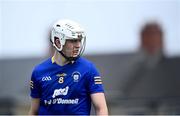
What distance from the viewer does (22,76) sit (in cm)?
1727

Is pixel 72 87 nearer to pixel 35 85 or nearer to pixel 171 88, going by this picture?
pixel 35 85

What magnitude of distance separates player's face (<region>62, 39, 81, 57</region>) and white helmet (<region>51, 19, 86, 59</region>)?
33 millimetres

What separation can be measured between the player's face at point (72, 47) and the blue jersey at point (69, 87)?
4.7 inches

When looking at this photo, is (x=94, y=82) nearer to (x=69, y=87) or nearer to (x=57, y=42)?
(x=69, y=87)

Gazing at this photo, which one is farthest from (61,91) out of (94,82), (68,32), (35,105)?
(68,32)

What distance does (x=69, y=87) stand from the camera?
8180 millimetres

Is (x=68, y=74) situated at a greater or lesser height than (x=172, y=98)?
greater

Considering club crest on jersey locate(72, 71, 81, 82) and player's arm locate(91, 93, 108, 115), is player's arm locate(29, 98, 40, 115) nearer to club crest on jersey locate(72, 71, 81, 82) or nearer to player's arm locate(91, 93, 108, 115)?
club crest on jersey locate(72, 71, 81, 82)

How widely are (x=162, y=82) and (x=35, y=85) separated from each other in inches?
350

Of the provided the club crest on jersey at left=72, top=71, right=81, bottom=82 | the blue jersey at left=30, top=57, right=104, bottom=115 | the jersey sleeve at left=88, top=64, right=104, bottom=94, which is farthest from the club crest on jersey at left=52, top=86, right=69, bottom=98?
the jersey sleeve at left=88, top=64, right=104, bottom=94

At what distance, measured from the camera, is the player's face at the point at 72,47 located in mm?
8172

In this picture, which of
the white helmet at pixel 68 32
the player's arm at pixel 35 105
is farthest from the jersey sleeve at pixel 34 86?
the white helmet at pixel 68 32

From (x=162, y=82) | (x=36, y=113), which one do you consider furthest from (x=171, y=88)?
(x=36, y=113)

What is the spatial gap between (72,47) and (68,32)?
0.14 meters
